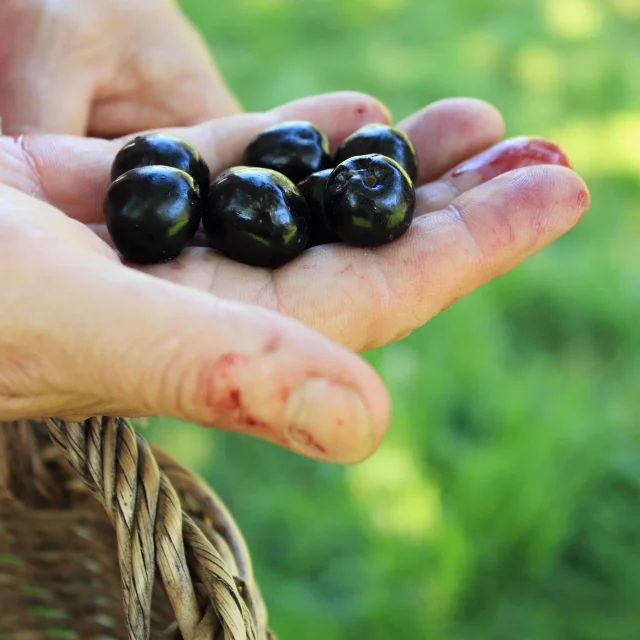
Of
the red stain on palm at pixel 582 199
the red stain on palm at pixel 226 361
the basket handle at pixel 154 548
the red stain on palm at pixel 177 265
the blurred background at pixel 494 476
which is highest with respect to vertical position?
the red stain on palm at pixel 582 199

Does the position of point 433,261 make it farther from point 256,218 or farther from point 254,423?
point 254,423

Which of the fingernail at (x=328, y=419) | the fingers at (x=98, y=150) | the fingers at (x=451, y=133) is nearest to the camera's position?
the fingernail at (x=328, y=419)

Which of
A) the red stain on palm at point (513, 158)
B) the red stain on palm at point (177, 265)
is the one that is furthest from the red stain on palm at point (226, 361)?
the red stain on palm at point (513, 158)

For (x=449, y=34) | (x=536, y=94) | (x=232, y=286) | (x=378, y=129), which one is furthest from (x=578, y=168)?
(x=232, y=286)

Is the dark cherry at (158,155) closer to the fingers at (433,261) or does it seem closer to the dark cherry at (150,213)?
the dark cherry at (150,213)

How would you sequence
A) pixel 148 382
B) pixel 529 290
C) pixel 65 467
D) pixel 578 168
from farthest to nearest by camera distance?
pixel 578 168 < pixel 529 290 < pixel 65 467 < pixel 148 382

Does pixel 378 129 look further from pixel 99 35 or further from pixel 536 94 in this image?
pixel 536 94
